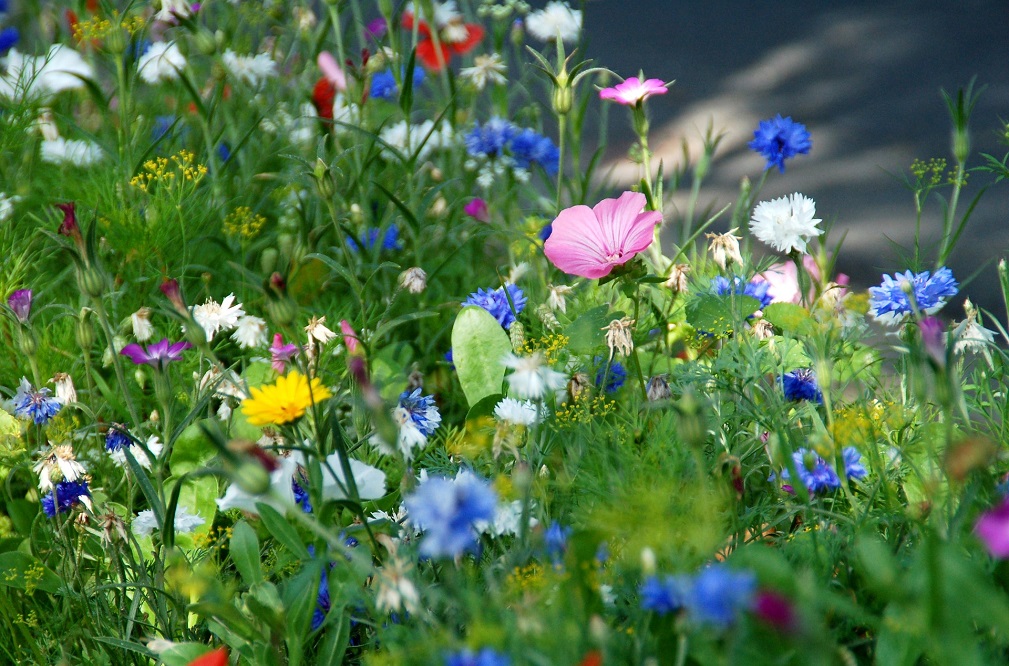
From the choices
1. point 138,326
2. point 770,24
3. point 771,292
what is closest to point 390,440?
point 138,326

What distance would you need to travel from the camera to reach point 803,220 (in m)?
0.88

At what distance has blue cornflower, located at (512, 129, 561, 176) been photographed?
53.7 inches

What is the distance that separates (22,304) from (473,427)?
452mm

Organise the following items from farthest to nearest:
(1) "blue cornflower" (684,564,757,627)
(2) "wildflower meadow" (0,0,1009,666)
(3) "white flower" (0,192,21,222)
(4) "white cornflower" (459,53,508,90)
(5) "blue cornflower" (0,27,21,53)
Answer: (5) "blue cornflower" (0,27,21,53), (4) "white cornflower" (459,53,508,90), (3) "white flower" (0,192,21,222), (2) "wildflower meadow" (0,0,1009,666), (1) "blue cornflower" (684,564,757,627)

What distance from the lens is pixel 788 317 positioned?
0.89 meters

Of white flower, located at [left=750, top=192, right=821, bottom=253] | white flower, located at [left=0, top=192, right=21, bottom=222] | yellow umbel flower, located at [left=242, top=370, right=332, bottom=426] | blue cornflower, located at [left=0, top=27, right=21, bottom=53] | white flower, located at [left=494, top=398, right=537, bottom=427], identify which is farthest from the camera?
blue cornflower, located at [left=0, top=27, right=21, bottom=53]

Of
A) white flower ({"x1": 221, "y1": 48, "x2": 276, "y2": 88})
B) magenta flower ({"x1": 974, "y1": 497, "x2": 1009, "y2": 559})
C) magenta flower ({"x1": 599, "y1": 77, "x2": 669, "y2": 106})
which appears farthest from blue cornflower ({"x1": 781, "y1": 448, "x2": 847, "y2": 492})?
white flower ({"x1": 221, "y1": 48, "x2": 276, "y2": 88})

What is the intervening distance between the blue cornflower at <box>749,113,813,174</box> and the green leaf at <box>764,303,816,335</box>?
19 centimetres

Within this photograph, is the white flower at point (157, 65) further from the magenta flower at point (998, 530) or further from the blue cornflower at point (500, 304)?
the magenta flower at point (998, 530)

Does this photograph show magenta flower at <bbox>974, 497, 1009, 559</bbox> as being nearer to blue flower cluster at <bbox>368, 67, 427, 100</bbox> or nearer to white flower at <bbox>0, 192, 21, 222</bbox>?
white flower at <bbox>0, 192, 21, 222</bbox>

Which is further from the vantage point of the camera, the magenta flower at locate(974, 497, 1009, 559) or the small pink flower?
the small pink flower

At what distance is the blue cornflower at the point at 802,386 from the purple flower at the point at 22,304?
750mm

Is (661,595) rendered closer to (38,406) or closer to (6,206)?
(38,406)

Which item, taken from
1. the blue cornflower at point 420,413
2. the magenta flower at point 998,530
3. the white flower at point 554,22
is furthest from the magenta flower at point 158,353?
the white flower at point 554,22
